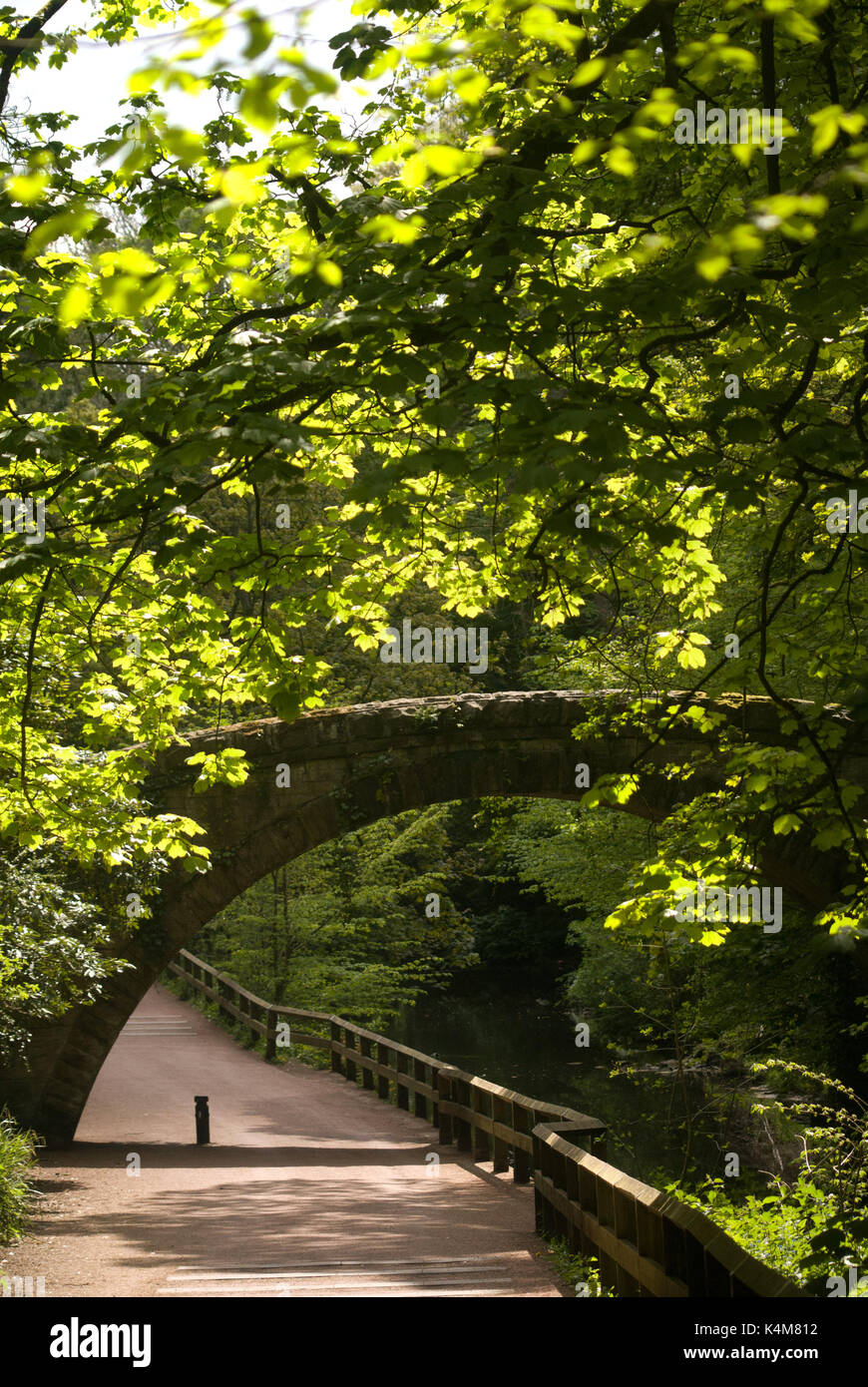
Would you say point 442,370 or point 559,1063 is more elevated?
point 442,370

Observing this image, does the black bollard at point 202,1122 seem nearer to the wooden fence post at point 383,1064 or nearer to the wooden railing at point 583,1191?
the wooden railing at point 583,1191

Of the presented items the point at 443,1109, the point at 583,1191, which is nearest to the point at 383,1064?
the point at 443,1109

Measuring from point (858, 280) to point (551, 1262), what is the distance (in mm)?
5381

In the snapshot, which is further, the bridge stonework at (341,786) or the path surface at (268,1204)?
the bridge stonework at (341,786)

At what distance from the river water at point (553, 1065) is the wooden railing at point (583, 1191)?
1.16 meters

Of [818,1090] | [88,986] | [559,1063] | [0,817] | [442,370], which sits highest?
[442,370]

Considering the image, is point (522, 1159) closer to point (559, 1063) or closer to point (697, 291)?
point (697, 291)

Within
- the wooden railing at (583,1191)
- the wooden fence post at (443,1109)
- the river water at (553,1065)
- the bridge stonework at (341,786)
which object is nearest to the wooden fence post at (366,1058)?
the wooden railing at (583,1191)

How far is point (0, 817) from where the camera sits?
23.8 ft

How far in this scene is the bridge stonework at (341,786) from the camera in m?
12.6

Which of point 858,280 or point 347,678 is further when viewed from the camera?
point 347,678

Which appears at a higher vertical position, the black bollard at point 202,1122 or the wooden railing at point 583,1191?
the wooden railing at point 583,1191

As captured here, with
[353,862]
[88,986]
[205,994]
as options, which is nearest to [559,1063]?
[353,862]

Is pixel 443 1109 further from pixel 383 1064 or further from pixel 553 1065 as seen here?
pixel 553 1065
